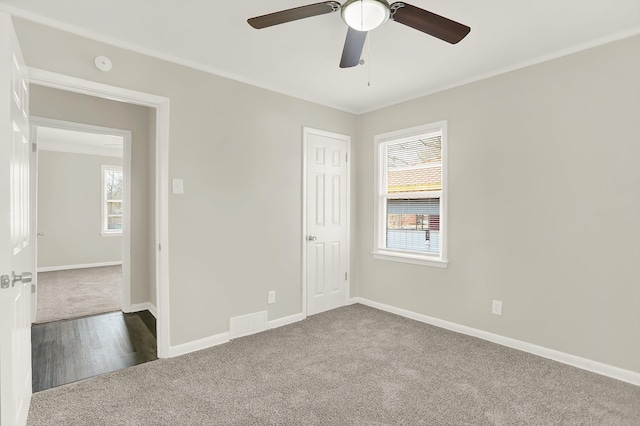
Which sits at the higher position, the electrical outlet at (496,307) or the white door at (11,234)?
the white door at (11,234)

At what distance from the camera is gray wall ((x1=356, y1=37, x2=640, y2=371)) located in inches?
98.2

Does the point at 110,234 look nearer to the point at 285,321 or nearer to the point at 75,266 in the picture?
the point at 75,266

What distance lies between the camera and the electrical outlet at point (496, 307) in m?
3.14

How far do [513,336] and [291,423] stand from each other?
2168 mm

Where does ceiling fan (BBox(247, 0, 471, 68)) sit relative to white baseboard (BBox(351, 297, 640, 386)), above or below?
above

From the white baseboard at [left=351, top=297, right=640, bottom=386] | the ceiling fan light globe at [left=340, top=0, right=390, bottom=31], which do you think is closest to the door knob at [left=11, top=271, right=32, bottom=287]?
the ceiling fan light globe at [left=340, top=0, right=390, bottom=31]

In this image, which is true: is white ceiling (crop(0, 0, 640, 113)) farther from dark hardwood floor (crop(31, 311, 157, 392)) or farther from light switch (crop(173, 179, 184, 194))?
dark hardwood floor (crop(31, 311, 157, 392))

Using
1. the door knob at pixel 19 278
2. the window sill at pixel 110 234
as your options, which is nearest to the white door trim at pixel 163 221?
the door knob at pixel 19 278

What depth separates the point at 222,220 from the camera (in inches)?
126

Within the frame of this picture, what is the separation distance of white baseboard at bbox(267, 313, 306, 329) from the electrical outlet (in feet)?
6.33

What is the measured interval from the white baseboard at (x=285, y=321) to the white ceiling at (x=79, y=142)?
4.63 metres

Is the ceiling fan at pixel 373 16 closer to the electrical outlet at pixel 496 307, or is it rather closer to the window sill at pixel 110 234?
the electrical outlet at pixel 496 307

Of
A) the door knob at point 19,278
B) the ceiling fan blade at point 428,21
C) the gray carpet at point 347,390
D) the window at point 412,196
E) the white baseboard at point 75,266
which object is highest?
the ceiling fan blade at point 428,21

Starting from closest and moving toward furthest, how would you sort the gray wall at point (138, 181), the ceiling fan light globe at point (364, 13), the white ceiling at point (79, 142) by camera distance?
the ceiling fan light globe at point (364, 13) < the gray wall at point (138, 181) < the white ceiling at point (79, 142)
